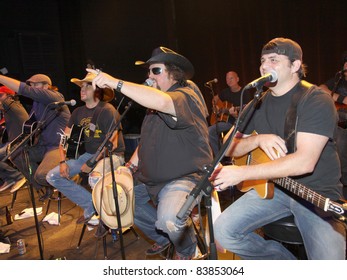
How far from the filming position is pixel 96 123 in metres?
4.39

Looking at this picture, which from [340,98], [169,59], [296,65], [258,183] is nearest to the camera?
[296,65]

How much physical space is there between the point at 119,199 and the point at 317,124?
1.87 metres

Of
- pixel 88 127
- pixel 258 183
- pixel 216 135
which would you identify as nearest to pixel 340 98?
pixel 216 135

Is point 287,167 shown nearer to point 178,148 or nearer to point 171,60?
point 178,148

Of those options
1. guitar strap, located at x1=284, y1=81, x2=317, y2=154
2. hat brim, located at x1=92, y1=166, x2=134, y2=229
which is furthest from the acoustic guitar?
guitar strap, located at x1=284, y1=81, x2=317, y2=154

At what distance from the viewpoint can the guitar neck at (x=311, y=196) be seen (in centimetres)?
203

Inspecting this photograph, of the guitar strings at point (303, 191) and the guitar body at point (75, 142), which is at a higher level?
the guitar strings at point (303, 191)

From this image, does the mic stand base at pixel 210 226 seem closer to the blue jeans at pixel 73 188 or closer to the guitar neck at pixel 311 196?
the guitar neck at pixel 311 196

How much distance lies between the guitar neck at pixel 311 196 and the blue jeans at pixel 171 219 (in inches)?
31.2

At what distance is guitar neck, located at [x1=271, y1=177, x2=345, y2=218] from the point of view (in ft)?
6.66

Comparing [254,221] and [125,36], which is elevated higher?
[125,36]

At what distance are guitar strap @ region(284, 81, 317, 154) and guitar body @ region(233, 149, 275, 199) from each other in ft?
0.88

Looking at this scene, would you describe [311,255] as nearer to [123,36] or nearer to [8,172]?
[8,172]

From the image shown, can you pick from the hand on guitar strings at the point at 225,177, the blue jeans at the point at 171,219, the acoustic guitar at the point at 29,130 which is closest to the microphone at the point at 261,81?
the hand on guitar strings at the point at 225,177
